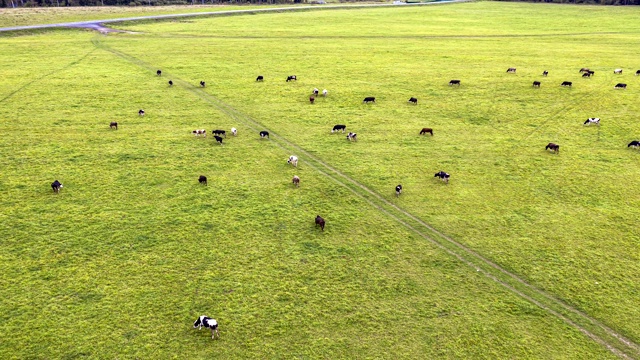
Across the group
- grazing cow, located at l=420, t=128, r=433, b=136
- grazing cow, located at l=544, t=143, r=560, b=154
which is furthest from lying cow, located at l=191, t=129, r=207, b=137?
grazing cow, located at l=544, t=143, r=560, b=154

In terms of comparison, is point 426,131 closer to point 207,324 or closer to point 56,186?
point 207,324

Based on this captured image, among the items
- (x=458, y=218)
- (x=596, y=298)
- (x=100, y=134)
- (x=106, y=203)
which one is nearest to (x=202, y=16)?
(x=100, y=134)

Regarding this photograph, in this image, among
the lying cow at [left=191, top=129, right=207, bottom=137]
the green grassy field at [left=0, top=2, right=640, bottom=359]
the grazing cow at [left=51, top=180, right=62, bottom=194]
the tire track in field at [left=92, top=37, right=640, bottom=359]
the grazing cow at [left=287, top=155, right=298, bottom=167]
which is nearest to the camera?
the tire track in field at [left=92, top=37, right=640, bottom=359]

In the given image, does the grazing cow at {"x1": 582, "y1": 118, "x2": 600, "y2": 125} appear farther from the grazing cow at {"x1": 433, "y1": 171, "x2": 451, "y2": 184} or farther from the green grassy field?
Answer: the grazing cow at {"x1": 433, "y1": 171, "x2": 451, "y2": 184}

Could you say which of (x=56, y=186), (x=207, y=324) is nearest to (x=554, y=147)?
(x=207, y=324)

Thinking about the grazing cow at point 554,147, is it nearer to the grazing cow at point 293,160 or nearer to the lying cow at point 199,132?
the grazing cow at point 293,160

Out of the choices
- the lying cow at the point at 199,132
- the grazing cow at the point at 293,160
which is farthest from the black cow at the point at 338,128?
the lying cow at the point at 199,132
